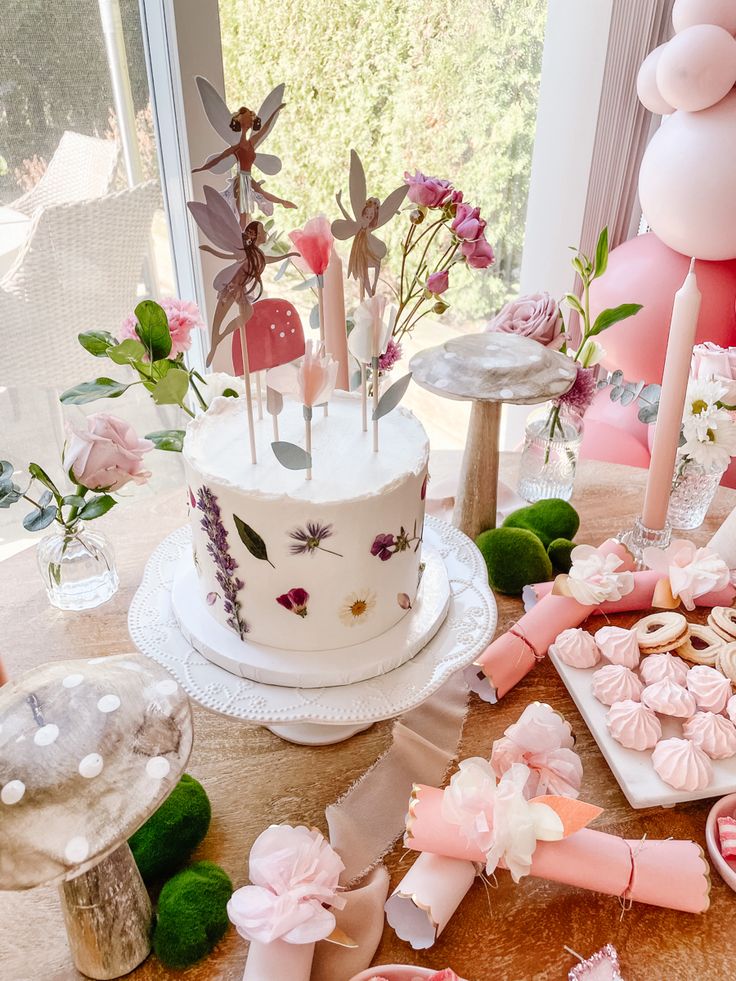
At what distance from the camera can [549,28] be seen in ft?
7.04

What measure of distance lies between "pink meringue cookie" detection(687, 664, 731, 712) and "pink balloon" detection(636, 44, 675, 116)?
4.10ft

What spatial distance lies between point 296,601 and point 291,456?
0.14 m

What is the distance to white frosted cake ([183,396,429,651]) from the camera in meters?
0.67

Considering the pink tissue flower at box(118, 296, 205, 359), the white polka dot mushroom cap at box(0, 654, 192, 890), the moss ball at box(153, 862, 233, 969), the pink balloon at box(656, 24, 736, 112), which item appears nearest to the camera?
the white polka dot mushroom cap at box(0, 654, 192, 890)

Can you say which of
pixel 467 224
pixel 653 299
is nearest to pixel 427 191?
pixel 467 224

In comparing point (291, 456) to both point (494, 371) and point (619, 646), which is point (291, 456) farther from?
point (619, 646)

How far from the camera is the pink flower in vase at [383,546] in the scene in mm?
704

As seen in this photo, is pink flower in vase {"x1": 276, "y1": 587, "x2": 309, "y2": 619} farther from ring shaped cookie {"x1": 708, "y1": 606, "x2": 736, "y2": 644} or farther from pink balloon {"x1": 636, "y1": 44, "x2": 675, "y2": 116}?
pink balloon {"x1": 636, "y1": 44, "x2": 675, "y2": 116}

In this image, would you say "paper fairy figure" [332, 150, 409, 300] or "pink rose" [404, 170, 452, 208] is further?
"pink rose" [404, 170, 452, 208]

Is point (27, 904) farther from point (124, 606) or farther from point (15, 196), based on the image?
point (15, 196)

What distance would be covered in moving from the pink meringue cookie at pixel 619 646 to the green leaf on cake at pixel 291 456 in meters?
0.40

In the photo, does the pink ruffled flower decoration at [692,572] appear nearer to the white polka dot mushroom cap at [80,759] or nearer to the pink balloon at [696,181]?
the white polka dot mushroom cap at [80,759]

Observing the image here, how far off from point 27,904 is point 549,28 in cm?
233

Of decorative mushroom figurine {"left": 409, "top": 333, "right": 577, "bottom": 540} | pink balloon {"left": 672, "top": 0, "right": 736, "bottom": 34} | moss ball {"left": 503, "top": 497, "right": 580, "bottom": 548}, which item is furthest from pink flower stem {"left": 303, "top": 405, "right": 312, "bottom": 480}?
pink balloon {"left": 672, "top": 0, "right": 736, "bottom": 34}
